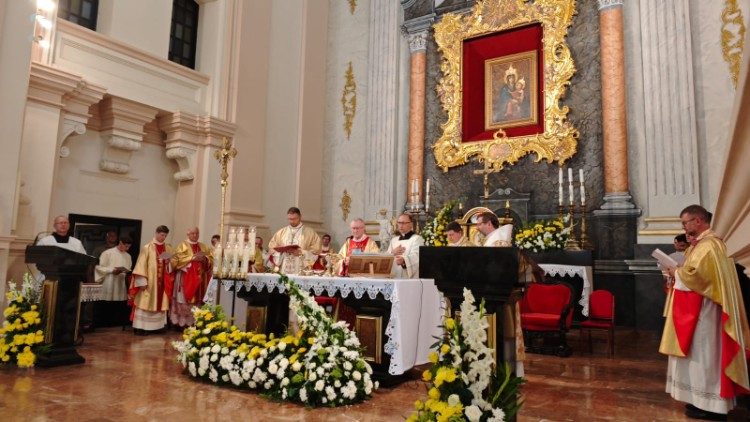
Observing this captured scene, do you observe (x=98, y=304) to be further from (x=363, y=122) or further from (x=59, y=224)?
(x=363, y=122)

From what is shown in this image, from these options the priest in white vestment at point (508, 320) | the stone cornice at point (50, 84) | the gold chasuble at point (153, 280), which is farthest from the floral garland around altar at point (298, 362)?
the stone cornice at point (50, 84)

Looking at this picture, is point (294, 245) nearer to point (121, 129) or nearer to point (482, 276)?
point (482, 276)

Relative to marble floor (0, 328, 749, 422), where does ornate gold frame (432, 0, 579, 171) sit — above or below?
above

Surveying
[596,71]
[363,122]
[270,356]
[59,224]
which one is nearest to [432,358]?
[270,356]

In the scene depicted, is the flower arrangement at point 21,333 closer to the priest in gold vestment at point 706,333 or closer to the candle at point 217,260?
the candle at point 217,260

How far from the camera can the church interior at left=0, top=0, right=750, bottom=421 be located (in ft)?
22.4

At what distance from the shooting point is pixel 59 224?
6730 millimetres

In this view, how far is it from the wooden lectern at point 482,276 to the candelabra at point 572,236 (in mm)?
6274

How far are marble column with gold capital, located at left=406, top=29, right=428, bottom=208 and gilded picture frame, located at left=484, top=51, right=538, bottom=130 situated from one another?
1361 millimetres

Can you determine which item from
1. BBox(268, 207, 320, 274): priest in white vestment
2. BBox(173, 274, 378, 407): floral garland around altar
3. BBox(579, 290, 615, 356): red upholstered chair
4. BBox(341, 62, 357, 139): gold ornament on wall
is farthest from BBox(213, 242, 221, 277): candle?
BBox(341, 62, 357, 139): gold ornament on wall

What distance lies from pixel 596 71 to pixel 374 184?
15.9 ft

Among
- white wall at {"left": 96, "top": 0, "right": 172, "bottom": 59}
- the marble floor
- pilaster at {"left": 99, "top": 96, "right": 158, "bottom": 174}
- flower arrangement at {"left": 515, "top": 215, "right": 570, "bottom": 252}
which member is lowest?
the marble floor

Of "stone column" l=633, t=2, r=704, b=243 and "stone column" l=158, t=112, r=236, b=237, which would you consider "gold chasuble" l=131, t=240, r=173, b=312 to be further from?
"stone column" l=633, t=2, r=704, b=243

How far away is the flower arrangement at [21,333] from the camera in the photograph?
5113mm
